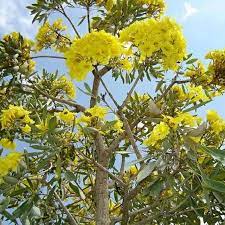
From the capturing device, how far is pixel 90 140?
2.93m

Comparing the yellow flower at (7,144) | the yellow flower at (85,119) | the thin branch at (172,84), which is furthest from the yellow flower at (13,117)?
the thin branch at (172,84)

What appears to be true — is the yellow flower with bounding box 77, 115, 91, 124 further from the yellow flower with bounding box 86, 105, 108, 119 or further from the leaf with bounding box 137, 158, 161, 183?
the leaf with bounding box 137, 158, 161, 183

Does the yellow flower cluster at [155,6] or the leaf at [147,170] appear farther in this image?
the yellow flower cluster at [155,6]

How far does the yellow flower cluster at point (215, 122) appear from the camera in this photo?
10.1ft

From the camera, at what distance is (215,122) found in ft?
10.1

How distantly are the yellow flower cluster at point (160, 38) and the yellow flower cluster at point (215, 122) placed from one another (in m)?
0.76

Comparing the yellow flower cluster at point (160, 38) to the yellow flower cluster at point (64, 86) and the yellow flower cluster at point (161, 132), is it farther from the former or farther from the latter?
the yellow flower cluster at point (64, 86)

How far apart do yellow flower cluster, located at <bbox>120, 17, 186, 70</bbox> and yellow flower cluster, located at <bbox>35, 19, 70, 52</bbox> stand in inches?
62.6

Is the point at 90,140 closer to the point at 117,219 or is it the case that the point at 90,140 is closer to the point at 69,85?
the point at 117,219

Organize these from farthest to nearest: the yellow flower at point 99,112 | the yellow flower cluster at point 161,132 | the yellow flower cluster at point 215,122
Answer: the yellow flower cluster at point 215,122, the yellow flower at point 99,112, the yellow flower cluster at point 161,132

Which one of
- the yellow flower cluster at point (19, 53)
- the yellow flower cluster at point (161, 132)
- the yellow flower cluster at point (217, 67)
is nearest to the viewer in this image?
the yellow flower cluster at point (161, 132)

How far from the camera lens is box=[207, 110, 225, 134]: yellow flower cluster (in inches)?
121

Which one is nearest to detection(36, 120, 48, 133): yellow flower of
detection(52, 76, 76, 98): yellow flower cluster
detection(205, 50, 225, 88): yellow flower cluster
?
detection(205, 50, 225, 88): yellow flower cluster

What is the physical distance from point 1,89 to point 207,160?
1609 millimetres
